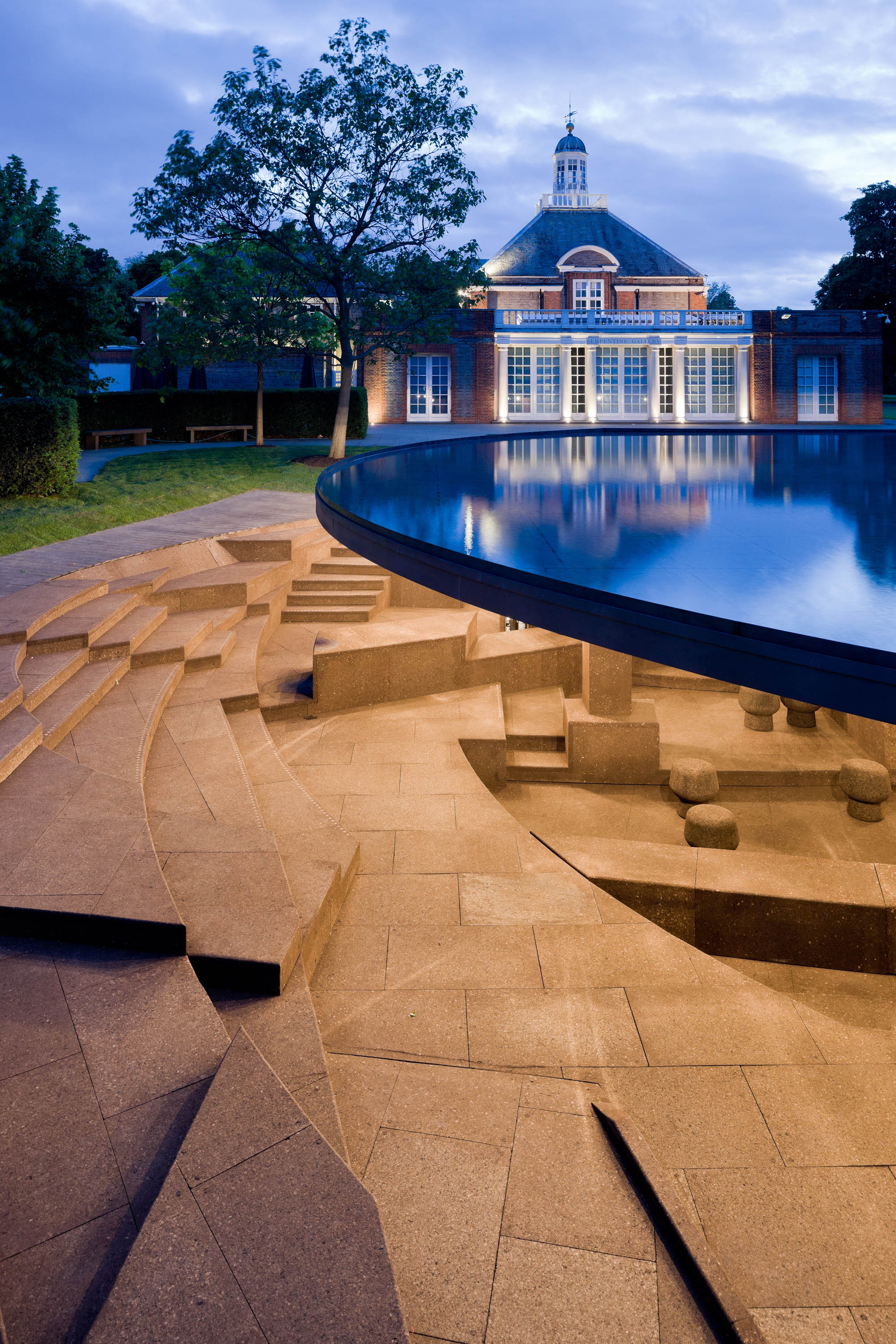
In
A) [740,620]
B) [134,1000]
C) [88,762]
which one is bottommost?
[134,1000]

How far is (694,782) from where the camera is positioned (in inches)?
357

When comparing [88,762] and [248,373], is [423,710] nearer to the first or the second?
[88,762]

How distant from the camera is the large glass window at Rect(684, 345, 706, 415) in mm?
38281

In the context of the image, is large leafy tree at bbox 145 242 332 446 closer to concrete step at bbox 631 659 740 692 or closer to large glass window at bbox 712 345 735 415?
concrete step at bbox 631 659 740 692

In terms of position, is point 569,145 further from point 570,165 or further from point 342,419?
point 342,419

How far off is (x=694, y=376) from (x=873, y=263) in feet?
92.8

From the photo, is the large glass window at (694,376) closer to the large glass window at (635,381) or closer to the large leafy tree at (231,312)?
the large glass window at (635,381)

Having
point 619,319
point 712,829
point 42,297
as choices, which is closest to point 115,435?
point 42,297

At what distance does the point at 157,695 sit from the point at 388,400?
31.8 meters

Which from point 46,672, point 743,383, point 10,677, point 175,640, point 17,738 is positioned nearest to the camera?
point 17,738

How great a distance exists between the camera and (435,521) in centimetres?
589

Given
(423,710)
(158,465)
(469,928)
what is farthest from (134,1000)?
(158,465)

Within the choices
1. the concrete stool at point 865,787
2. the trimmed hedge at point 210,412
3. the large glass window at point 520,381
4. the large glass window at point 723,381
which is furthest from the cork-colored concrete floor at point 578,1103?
the large glass window at point 723,381

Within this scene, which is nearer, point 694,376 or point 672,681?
point 672,681
